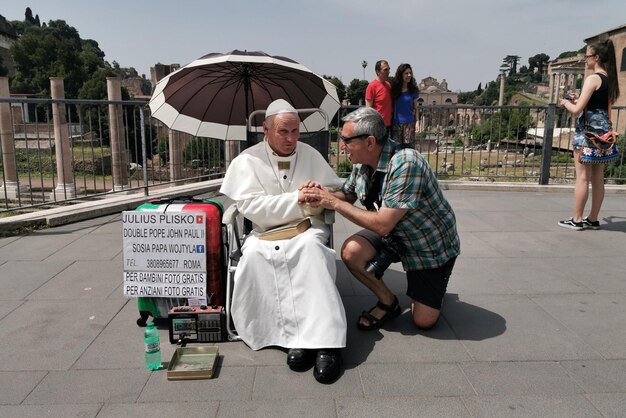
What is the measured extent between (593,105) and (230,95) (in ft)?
13.0

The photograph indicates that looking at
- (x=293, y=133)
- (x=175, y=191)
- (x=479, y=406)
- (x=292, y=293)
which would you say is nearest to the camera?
(x=479, y=406)

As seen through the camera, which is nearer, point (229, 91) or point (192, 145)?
point (229, 91)

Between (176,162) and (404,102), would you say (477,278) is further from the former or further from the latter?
(176,162)

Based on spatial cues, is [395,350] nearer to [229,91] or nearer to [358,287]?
[358,287]

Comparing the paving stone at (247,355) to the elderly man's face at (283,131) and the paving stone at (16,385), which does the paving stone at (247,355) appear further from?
the elderly man's face at (283,131)

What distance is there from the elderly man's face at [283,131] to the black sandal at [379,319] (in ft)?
3.92

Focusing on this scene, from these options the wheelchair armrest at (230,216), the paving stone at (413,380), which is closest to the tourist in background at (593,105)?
the paving stone at (413,380)

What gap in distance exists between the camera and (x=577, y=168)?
5559 mm

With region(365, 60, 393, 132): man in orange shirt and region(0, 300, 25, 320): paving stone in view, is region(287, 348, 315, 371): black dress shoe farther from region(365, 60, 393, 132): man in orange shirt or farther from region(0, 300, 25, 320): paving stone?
region(365, 60, 393, 132): man in orange shirt

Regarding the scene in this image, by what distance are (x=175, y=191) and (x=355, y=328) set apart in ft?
16.2

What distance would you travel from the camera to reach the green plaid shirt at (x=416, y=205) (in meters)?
2.73

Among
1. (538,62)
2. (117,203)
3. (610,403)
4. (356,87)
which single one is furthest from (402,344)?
(538,62)

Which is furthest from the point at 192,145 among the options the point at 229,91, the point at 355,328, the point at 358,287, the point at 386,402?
the point at 386,402

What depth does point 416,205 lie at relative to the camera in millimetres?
2748
